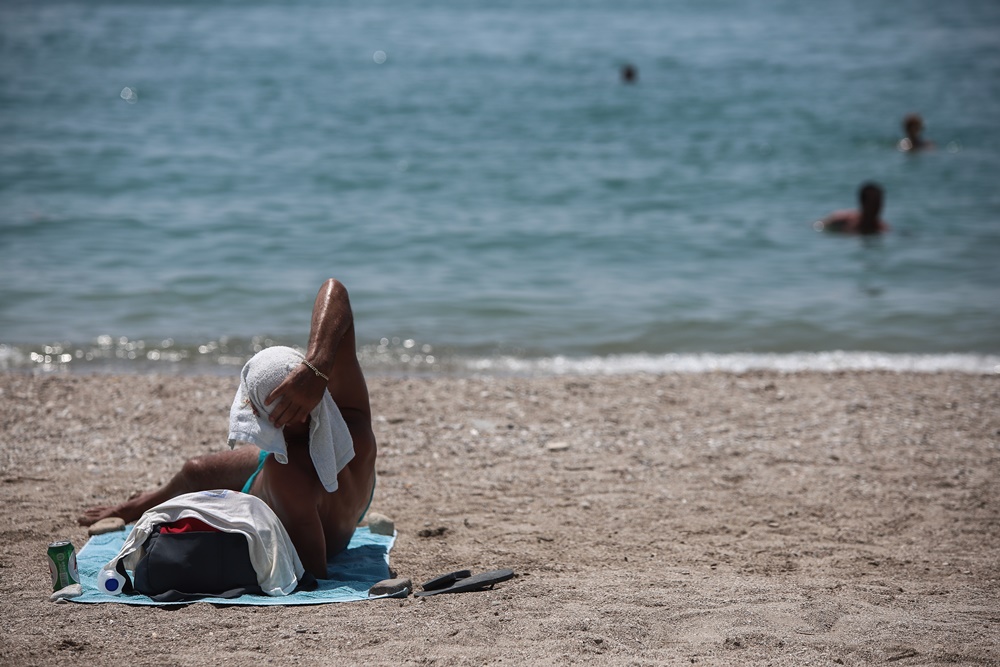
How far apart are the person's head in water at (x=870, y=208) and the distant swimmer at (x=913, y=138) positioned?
4533 mm

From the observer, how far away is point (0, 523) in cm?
459

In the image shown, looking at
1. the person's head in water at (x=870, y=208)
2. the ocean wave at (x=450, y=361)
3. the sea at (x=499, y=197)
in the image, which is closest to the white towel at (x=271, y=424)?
the ocean wave at (x=450, y=361)

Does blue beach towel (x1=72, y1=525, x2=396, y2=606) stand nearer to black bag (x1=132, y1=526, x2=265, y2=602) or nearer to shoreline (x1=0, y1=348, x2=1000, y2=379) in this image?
black bag (x1=132, y1=526, x2=265, y2=602)

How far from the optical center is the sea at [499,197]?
8.55 meters

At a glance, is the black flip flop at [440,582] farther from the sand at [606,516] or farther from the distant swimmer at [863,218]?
the distant swimmer at [863,218]

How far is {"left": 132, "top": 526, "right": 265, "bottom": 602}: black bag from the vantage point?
382 cm

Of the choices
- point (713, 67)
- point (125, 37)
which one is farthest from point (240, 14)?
point (713, 67)

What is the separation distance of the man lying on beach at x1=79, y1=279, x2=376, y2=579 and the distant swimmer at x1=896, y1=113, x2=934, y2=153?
13.8 m

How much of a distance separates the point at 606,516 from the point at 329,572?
53.6 inches

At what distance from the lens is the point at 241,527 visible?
3832 millimetres

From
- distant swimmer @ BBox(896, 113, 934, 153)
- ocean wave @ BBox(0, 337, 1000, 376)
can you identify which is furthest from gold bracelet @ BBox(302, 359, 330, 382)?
distant swimmer @ BBox(896, 113, 934, 153)

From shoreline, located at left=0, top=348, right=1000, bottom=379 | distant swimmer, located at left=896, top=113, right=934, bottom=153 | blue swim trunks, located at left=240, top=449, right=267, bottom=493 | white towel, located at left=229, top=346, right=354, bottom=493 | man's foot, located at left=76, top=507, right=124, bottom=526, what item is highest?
distant swimmer, located at left=896, top=113, right=934, bottom=153

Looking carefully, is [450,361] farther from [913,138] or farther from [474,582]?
[913,138]

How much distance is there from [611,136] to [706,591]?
1318 cm
